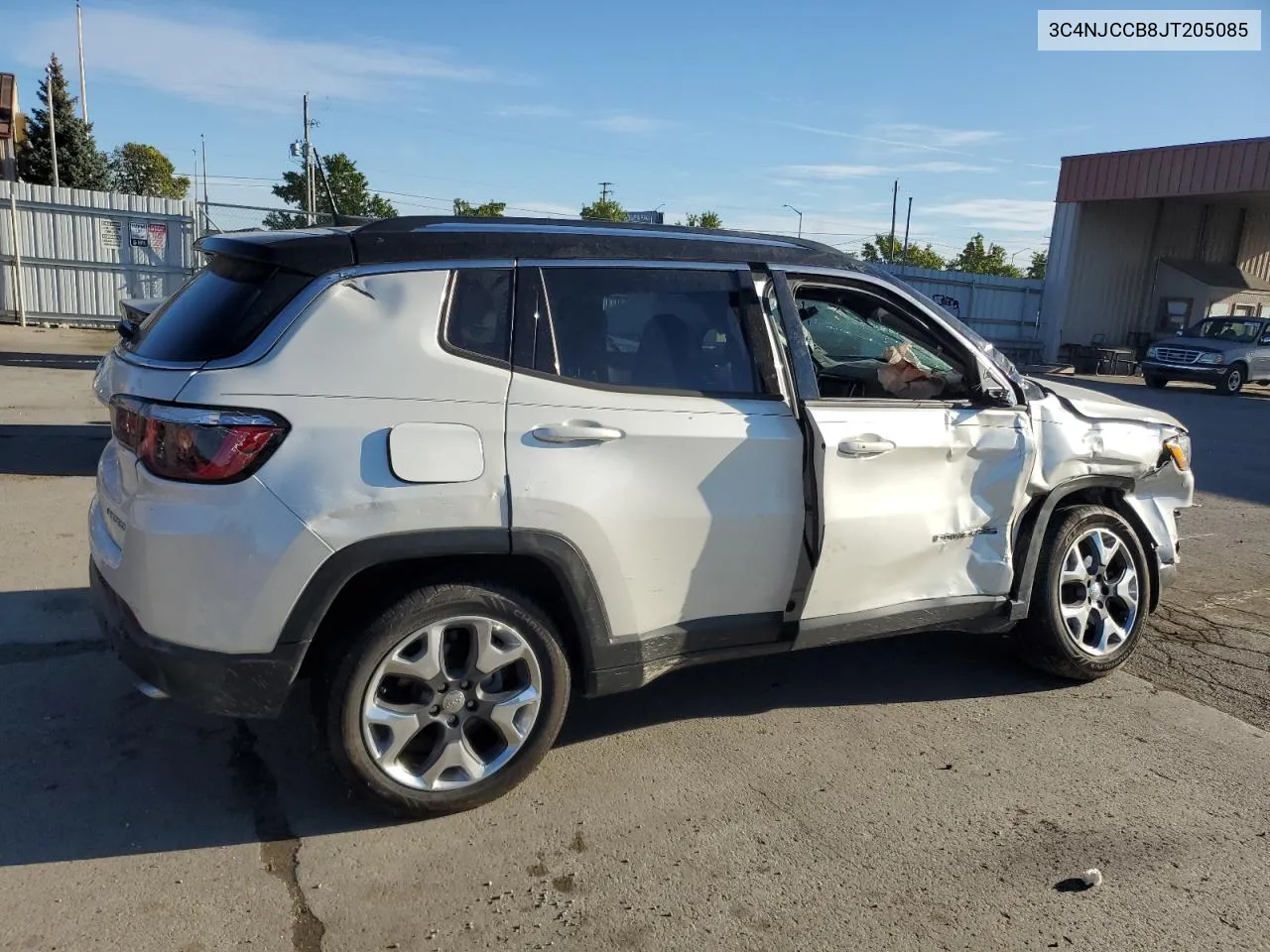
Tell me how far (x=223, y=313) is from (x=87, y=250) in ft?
62.4

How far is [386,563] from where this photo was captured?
3.09 metres

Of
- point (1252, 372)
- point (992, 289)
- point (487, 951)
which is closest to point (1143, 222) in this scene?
point (992, 289)

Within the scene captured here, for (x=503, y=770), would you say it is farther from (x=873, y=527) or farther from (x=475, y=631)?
(x=873, y=527)

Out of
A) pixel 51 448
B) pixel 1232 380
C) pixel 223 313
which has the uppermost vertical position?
pixel 223 313

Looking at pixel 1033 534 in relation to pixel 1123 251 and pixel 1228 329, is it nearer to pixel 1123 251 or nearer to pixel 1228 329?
pixel 1228 329

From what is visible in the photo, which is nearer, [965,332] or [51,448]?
[965,332]

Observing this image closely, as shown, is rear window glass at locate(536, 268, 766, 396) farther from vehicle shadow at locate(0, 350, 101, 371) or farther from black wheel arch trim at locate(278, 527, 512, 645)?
vehicle shadow at locate(0, 350, 101, 371)

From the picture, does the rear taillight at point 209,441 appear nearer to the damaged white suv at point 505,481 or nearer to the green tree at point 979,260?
the damaged white suv at point 505,481

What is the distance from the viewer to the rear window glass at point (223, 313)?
3023mm

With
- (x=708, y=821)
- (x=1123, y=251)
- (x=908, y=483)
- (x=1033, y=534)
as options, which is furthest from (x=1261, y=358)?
(x=708, y=821)

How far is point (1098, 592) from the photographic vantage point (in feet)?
14.7

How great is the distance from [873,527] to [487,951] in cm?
202

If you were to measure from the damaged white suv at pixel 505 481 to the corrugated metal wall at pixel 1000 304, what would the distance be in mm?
26928

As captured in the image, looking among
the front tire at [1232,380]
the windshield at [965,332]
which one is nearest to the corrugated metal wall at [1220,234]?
the front tire at [1232,380]
